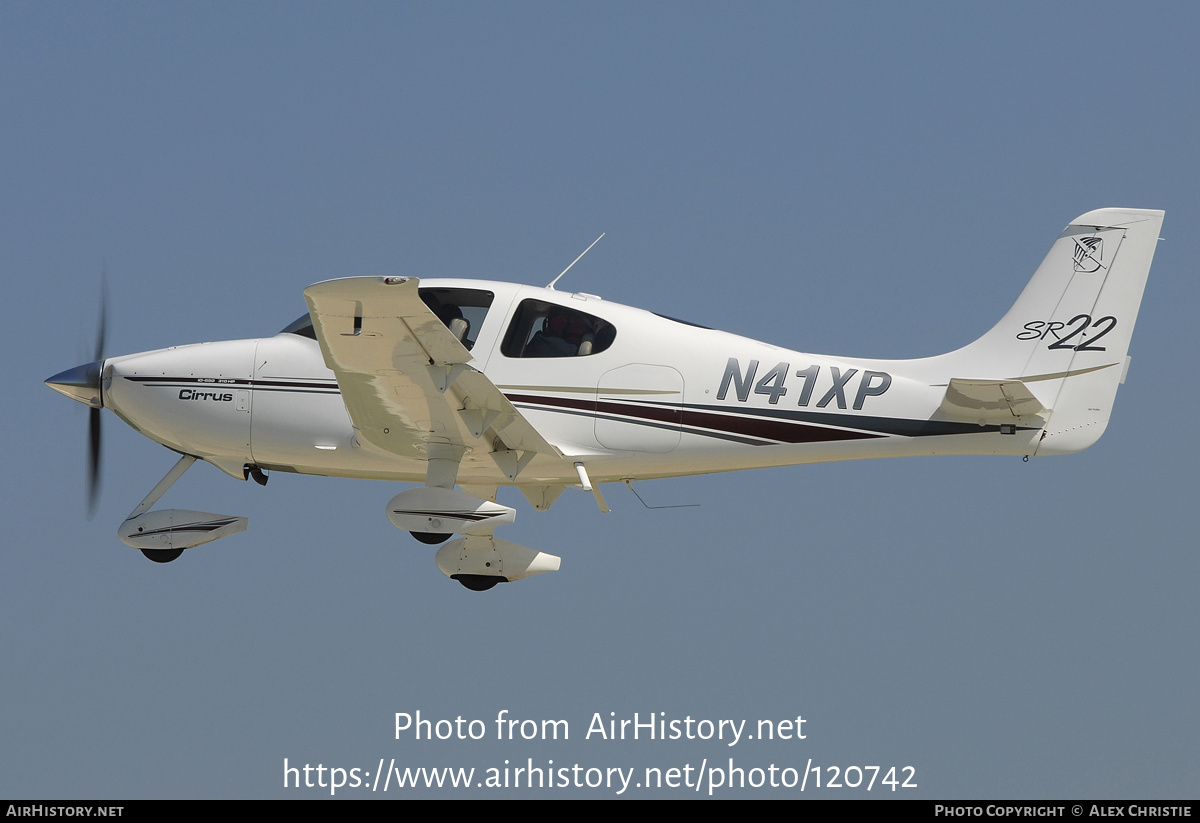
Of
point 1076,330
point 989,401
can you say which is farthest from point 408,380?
point 1076,330

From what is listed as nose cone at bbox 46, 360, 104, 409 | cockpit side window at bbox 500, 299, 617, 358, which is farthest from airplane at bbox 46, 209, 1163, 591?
nose cone at bbox 46, 360, 104, 409

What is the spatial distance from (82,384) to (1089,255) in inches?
364

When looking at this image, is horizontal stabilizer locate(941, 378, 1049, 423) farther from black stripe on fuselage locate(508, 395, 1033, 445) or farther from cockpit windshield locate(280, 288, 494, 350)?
cockpit windshield locate(280, 288, 494, 350)

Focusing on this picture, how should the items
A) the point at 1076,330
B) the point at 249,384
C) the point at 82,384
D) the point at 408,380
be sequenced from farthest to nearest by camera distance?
1. the point at 82,384
2. the point at 249,384
3. the point at 1076,330
4. the point at 408,380

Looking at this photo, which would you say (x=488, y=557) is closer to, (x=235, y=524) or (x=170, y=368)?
(x=235, y=524)

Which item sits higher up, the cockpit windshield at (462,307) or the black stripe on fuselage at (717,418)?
the cockpit windshield at (462,307)

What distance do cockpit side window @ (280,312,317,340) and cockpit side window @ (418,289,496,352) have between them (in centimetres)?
126

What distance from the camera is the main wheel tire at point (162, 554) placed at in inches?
486

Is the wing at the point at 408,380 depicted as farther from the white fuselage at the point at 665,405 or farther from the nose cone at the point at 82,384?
the nose cone at the point at 82,384

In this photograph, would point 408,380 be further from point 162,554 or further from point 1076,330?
point 1076,330

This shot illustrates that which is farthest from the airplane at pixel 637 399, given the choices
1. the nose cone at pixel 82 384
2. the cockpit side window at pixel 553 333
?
the nose cone at pixel 82 384

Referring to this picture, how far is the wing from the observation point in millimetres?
9922

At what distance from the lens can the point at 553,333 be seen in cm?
1182

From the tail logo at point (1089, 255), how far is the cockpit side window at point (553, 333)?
160 inches
